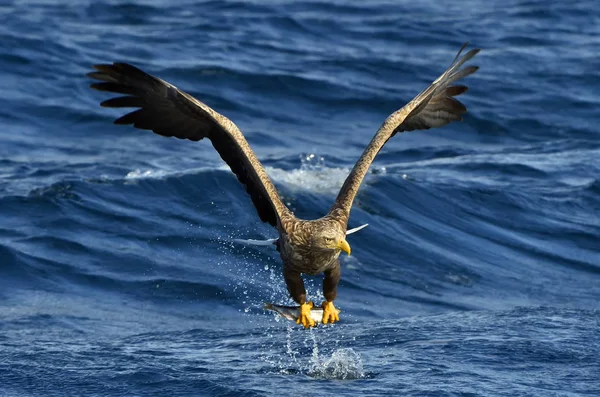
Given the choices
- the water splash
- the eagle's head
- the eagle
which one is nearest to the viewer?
the eagle's head

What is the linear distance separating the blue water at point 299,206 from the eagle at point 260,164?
0.86 m

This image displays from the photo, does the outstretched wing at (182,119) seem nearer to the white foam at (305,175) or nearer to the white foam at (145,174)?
the white foam at (305,175)

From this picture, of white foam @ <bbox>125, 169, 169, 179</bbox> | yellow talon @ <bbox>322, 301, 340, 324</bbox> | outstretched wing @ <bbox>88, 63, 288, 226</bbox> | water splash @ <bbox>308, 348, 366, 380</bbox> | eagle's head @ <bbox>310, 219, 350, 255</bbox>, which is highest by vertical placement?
outstretched wing @ <bbox>88, 63, 288, 226</bbox>

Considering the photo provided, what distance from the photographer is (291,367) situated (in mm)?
8820

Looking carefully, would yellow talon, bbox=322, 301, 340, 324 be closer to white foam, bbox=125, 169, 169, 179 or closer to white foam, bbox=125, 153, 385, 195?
white foam, bbox=125, 153, 385, 195

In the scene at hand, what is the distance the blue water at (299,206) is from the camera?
8.89 meters

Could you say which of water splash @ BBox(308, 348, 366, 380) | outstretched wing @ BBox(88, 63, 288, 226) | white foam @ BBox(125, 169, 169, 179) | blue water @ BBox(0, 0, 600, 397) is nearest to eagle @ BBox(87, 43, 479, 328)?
outstretched wing @ BBox(88, 63, 288, 226)

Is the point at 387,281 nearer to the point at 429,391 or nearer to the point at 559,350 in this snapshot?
the point at 559,350

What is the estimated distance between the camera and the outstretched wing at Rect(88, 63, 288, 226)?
8.34 metres

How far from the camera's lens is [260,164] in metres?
8.38

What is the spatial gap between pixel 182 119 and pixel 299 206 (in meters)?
4.75

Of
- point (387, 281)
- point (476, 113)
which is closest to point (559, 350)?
point (387, 281)

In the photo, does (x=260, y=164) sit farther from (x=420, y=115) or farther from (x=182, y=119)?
(x=420, y=115)

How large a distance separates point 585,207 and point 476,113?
3876mm
